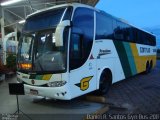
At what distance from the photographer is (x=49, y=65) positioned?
6.57 m

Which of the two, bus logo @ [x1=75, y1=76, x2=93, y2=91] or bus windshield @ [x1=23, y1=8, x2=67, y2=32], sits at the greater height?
bus windshield @ [x1=23, y1=8, x2=67, y2=32]

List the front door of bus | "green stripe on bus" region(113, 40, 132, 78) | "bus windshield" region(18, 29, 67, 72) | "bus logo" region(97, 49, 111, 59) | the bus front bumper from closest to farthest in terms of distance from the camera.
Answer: the bus front bumper → "bus windshield" region(18, 29, 67, 72) → the front door of bus → "bus logo" region(97, 49, 111, 59) → "green stripe on bus" region(113, 40, 132, 78)

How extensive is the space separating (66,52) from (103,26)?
2.57 meters

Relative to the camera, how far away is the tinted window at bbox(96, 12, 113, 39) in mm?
8062

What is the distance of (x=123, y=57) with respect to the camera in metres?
10.3

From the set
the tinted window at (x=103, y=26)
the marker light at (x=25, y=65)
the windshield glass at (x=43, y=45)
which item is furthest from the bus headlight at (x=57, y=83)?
the tinted window at (x=103, y=26)

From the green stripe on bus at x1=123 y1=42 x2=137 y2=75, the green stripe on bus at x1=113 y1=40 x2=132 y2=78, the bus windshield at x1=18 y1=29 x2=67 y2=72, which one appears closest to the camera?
the bus windshield at x1=18 y1=29 x2=67 y2=72

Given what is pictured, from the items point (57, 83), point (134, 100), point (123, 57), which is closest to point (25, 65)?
point (57, 83)

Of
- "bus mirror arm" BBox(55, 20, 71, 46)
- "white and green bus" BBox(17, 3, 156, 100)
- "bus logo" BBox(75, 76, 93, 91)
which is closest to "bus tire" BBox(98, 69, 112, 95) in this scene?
"white and green bus" BBox(17, 3, 156, 100)

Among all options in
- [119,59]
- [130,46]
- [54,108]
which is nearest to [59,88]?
[54,108]

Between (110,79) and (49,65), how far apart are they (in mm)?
3095

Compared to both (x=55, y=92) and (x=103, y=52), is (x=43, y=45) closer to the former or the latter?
(x=55, y=92)

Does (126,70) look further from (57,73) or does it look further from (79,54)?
(57,73)

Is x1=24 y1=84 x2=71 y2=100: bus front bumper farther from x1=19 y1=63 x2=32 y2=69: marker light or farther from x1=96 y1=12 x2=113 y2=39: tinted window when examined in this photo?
x1=96 y1=12 x2=113 y2=39: tinted window
